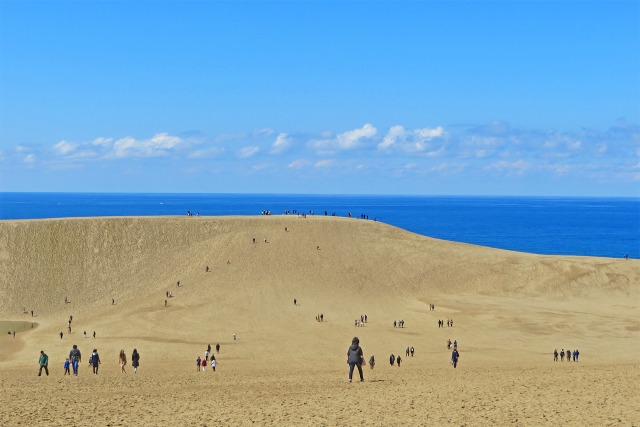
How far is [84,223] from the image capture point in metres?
88.5

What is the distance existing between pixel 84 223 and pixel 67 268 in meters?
8.75

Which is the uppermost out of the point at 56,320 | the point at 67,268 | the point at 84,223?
the point at 84,223

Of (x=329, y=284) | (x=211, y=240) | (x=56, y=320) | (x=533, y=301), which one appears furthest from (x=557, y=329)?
(x=56, y=320)

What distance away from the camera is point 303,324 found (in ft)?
209

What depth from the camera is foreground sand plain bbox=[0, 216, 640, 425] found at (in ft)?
65.6

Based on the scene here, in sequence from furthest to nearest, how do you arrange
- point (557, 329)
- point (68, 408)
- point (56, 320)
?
point (56, 320)
point (557, 329)
point (68, 408)

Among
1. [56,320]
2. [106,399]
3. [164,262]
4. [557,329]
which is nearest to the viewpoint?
[106,399]

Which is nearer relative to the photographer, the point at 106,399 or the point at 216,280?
the point at 106,399

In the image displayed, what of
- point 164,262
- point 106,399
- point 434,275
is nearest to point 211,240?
point 164,262

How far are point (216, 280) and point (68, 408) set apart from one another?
5820 cm

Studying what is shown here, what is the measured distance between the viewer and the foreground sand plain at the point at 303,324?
19984 millimetres

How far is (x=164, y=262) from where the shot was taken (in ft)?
274

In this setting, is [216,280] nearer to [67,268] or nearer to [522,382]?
[67,268]

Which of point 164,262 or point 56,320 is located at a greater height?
point 164,262
